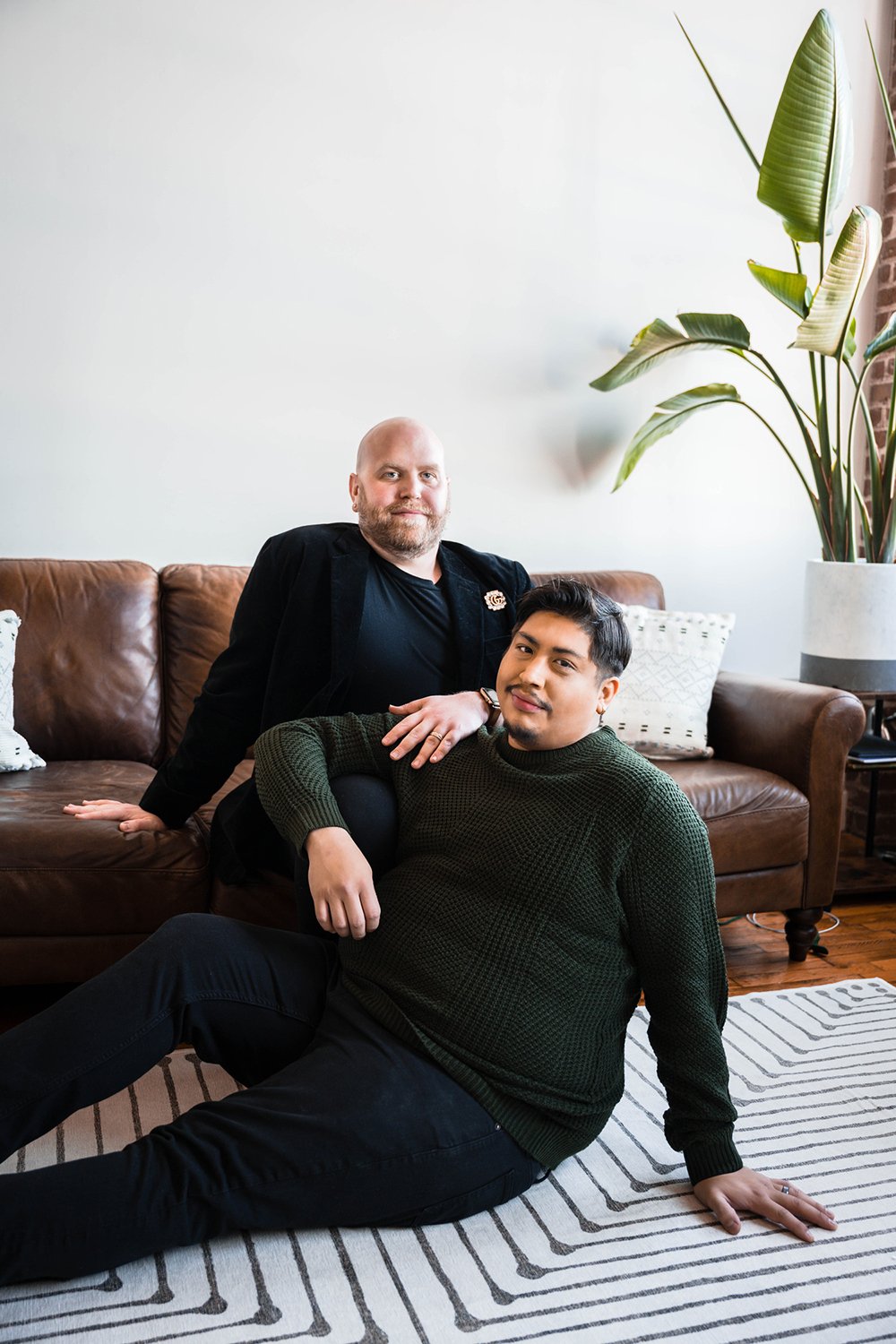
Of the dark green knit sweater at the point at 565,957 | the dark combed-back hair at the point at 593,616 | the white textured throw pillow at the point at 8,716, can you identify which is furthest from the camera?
the white textured throw pillow at the point at 8,716

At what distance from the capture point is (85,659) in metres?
2.54

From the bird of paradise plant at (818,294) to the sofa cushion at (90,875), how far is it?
1779 millimetres

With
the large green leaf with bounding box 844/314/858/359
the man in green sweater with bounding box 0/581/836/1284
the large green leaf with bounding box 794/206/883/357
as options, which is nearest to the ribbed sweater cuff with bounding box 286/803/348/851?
the man in green sweater with bounding box 0/581/836/1284

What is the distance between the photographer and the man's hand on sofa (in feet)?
6.37

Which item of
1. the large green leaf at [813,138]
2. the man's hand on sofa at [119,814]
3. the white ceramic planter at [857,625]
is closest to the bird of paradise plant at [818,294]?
the large green leaf at [813,138]

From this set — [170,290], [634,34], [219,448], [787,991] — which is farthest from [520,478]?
[787,991]

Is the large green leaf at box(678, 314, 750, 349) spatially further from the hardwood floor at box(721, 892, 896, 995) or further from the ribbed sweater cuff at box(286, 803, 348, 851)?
the ribbed sweater cuff at box(286, 803, 348, 851)

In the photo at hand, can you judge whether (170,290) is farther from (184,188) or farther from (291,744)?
(291,744)

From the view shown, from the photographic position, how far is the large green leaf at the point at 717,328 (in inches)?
115

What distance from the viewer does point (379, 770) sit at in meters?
1.65

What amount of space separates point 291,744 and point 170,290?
168cm

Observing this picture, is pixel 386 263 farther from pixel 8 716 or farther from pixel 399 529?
pixel 8 716

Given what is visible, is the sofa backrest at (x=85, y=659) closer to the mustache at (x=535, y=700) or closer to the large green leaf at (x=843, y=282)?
the mustache at (x=535, y=700)

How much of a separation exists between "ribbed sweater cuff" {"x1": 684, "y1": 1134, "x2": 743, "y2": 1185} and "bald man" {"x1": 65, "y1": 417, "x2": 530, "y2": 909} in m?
0.81
